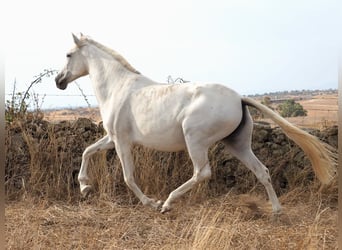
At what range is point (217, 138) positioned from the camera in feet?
15.5

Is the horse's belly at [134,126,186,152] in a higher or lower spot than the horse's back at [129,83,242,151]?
lower

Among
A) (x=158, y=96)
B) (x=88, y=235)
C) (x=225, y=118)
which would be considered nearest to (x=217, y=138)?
(x=225, y=118)

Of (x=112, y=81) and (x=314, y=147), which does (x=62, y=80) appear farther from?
(x=314, y=147)

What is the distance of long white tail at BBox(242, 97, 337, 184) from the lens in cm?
477

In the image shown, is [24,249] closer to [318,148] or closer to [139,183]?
[139,183]

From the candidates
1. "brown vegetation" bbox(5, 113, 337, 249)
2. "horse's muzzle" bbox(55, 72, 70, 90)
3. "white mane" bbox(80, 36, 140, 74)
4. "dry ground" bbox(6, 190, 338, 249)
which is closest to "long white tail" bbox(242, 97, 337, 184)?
"dry ground" bbox(6, 190, 338, 249)

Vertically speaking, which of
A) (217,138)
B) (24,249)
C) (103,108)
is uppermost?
(103,108)

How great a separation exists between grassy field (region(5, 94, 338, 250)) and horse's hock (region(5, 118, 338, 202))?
2cm

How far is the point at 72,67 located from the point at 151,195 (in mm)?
1945

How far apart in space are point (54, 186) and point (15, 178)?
0.73 meters

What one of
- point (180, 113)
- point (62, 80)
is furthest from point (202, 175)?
point (62, 80)

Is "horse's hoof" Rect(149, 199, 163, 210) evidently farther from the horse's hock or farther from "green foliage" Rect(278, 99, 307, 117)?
"green foliage" Rect(278, 99, 307, 117)

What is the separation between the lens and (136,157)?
6.34 m

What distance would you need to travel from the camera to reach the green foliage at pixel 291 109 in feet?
26.5
